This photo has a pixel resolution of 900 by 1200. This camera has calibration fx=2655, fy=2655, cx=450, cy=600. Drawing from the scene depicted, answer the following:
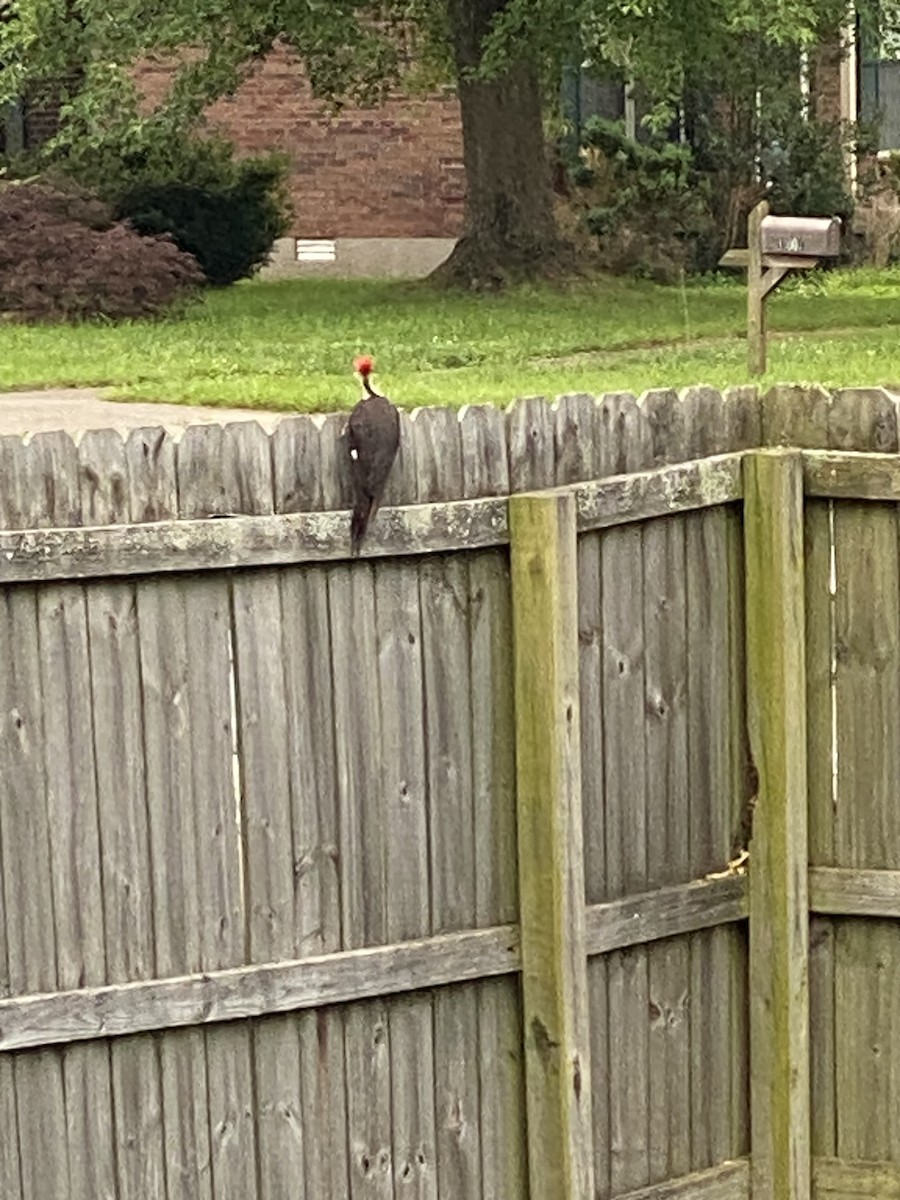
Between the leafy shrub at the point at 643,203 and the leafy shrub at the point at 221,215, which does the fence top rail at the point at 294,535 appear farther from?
the leafy shrub at the point at 643,203

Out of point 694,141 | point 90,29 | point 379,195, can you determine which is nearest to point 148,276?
point 90,29

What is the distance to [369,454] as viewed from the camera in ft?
17.0

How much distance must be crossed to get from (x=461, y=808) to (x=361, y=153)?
24528 mm

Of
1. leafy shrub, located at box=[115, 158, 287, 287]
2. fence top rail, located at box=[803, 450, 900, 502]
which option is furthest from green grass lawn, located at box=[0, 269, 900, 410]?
fence top rail, located at box=[803, 450, 900, 502]

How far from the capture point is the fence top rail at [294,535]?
198 inches

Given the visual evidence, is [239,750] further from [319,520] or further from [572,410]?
[572,410]

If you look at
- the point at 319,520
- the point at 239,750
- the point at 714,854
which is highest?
the point at 319,520

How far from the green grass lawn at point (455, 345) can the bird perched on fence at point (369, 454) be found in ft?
27.0

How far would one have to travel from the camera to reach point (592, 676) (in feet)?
18.4

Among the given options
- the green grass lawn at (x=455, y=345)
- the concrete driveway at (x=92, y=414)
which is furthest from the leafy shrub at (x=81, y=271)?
the concrete driveway at (x=92, y=414)

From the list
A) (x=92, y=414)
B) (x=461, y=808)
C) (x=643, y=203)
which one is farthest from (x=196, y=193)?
(x=461, y=808)

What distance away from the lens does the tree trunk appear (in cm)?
2444

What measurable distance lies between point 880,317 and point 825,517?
1582 cm

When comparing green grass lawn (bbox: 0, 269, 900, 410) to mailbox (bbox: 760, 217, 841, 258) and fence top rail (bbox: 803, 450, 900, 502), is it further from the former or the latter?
fence top rail (bbox: 803, 450, 900, 502)
